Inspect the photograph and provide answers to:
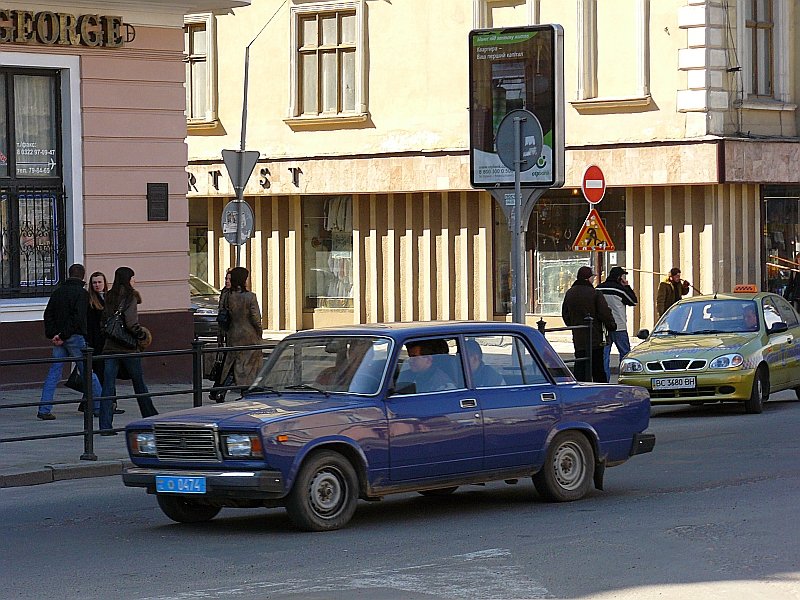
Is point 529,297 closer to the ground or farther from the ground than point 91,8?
closer to the ground

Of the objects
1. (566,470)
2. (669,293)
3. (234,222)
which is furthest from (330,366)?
(669,293)

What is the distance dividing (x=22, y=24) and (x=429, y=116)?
14.1 m

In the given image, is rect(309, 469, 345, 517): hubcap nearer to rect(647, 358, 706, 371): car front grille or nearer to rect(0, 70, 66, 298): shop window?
rect(647, 358, 706, 371): car front grille

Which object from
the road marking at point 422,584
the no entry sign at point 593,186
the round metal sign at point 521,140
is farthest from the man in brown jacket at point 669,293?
the road marking at point 422,584

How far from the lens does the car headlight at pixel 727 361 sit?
1867 centimetres

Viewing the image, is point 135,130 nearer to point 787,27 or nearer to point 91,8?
point 91,8

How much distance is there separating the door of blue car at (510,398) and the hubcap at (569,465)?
0.85ft

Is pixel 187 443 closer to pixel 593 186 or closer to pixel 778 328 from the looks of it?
pixel 778 328

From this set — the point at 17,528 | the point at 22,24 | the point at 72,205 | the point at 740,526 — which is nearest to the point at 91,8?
the point at 22,24

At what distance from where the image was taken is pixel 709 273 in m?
30.0

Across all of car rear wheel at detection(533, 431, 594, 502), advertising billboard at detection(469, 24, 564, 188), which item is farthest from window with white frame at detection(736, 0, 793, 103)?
car rear wheel at detection(533, 431, 594, 502)

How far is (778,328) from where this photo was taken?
19.8 meters

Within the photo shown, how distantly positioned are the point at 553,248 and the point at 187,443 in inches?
890

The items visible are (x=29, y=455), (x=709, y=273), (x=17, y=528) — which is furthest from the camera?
(x=709, y=273)
